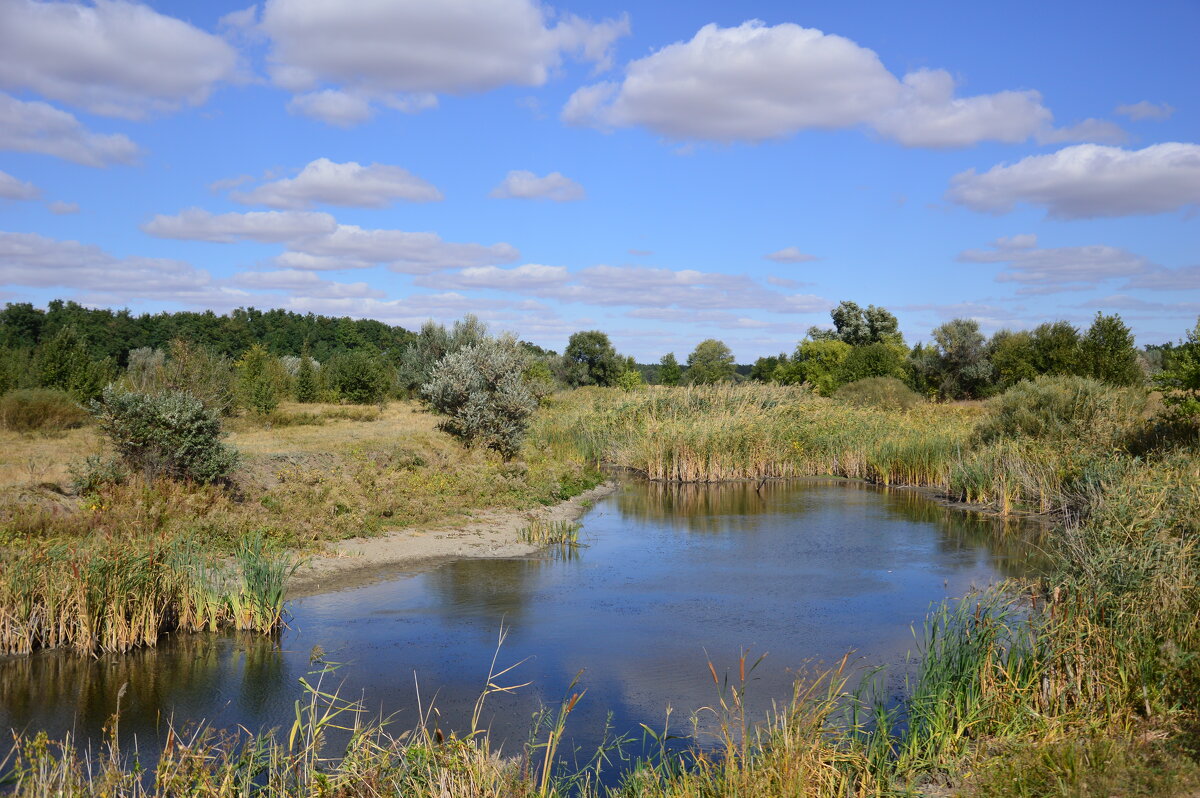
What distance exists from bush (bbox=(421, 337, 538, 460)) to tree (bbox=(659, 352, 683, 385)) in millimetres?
39823

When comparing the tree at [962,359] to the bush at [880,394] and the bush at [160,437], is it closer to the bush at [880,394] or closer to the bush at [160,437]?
the bush at [880,394]

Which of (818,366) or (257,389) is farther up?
(818,366)

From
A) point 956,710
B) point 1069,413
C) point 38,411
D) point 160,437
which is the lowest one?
point 956,710

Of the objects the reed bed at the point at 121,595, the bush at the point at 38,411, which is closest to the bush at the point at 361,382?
the bush at the point at 38,411

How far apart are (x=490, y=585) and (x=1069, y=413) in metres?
15.0

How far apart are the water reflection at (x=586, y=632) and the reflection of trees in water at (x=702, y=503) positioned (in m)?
1.20

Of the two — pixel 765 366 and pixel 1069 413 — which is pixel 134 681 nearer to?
pixel 1069 413

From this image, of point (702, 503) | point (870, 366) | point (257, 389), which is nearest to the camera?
point (702, 503)

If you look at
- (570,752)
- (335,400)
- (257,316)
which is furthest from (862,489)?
(257,316)

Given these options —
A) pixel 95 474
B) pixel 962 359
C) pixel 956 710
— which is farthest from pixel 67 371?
pixel 962 359

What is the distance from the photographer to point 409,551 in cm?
1561

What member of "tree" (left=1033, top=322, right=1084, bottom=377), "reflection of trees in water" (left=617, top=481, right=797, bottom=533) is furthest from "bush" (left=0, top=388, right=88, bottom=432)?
"tree" (left=1033, top=322, right=1084, bottom=377)

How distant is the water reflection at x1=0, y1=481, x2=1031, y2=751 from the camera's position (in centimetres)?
844

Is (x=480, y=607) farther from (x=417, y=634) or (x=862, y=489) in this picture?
Result: (x=862, y=489)
